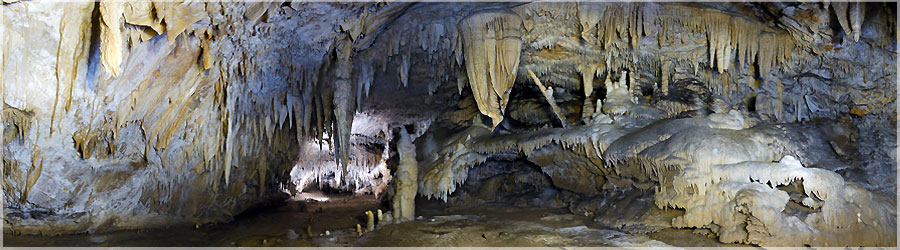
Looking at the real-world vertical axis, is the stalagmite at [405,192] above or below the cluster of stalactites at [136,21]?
below

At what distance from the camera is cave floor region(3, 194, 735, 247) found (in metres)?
7.08

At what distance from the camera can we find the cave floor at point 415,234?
708cm

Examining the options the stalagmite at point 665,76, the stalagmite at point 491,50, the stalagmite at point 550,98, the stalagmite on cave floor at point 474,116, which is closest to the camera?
the stalagmite on cave floor at point 474,116

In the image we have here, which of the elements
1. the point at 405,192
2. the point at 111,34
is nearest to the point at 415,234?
the point at 405,192

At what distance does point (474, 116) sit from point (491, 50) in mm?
4357

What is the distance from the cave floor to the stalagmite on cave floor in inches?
2.7

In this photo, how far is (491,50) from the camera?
7527 millimetres

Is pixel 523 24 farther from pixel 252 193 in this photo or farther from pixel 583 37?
pixel 252 193

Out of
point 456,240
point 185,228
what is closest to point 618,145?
point 456,240

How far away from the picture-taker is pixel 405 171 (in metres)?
9.43

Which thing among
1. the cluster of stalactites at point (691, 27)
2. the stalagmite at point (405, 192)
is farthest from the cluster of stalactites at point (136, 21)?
the stalagmite at point (405, 192)

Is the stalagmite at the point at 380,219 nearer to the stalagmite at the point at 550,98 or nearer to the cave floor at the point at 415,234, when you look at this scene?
the cave floor at the point at 415,234

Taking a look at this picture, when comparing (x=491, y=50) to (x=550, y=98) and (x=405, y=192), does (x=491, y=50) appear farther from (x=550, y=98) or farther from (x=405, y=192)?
(x=405, y=192)

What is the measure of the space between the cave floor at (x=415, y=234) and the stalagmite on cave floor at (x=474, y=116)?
68mm
